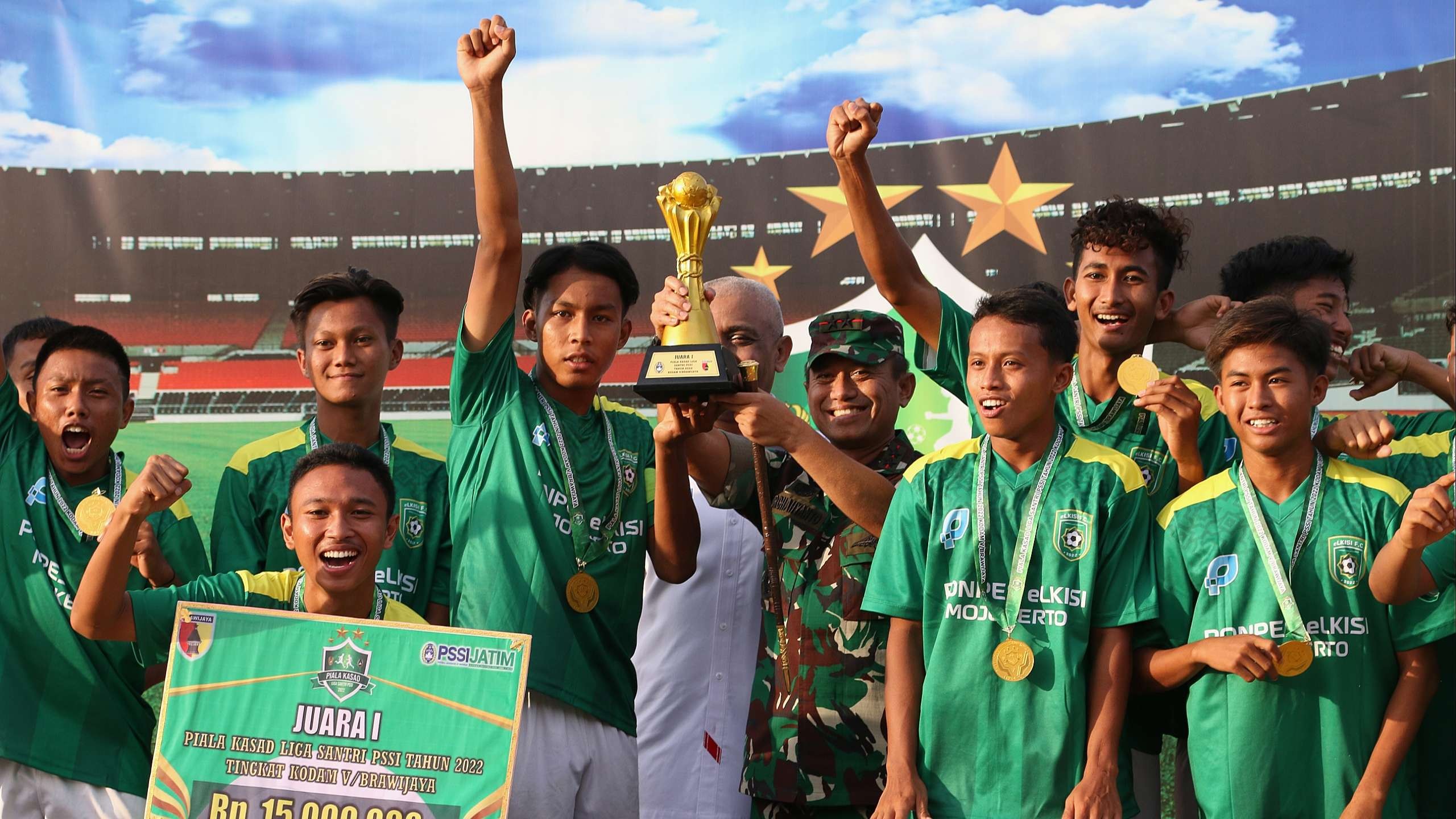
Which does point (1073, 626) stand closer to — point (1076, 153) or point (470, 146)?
point (1076, 153)

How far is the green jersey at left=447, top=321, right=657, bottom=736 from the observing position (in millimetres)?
3170

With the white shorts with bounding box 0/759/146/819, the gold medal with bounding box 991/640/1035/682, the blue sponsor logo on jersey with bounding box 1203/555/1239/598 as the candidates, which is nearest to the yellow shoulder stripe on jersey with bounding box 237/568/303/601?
the white shorts with bounding box 0/759/146/819

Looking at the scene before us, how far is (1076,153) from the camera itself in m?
5.58

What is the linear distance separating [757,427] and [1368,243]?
12.1 ft

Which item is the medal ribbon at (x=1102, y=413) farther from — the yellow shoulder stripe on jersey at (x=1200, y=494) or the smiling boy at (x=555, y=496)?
the smiling boy at (x=555, y=496)

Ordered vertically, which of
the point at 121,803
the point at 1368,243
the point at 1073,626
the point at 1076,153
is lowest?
the point at 121,803

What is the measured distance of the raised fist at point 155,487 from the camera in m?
2.82

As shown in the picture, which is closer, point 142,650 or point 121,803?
point 142,650

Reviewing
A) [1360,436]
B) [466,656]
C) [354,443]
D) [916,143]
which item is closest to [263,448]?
[354,443]

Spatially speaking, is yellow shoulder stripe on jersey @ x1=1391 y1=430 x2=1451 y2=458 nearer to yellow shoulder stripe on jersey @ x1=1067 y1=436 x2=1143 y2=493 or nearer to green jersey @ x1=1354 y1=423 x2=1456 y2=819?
green jersey @ x1=1354 y1=423 x2=1456 y2=819

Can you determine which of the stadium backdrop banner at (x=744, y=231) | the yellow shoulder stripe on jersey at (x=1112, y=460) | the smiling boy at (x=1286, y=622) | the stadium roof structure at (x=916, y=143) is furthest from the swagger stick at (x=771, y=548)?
the stadium roof structure at (x=916, y=143)

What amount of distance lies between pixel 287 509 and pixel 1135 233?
2.44 m

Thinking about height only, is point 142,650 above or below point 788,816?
above

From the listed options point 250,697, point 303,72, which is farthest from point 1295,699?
point 303,72
